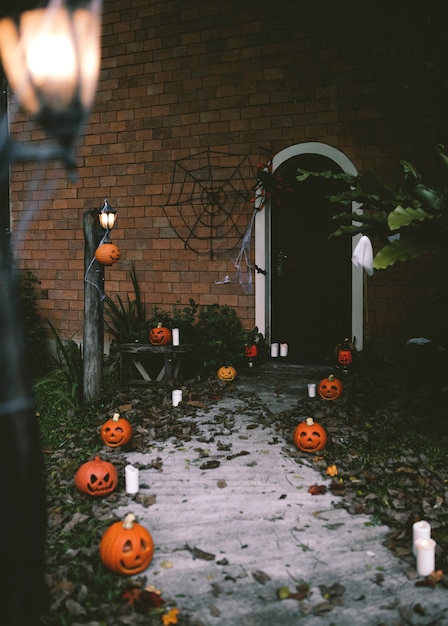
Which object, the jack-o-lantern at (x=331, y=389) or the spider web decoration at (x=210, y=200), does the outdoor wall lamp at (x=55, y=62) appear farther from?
the spider web decoration at (x=210, y=200)

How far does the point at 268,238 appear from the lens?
7238 millimetres

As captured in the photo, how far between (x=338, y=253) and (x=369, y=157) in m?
1.17

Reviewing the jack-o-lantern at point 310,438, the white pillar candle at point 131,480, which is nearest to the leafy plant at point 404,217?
the jack-o-lantern at point 310,438

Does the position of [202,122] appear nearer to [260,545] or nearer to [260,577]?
[260,545]

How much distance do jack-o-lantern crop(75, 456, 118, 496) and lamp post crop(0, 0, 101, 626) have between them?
215cm

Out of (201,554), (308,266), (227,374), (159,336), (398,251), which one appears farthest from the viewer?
(308,266)

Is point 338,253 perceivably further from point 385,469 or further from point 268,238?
point 385,469

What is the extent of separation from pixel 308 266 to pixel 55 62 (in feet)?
19.3

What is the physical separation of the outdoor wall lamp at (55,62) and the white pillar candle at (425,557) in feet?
7.53

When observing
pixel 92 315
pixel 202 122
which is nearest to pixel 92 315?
pixel 92 315

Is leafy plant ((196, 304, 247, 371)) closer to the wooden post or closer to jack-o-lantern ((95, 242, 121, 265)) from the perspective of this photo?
the wooden post

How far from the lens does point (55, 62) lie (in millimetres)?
1564

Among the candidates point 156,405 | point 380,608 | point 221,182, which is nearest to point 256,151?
point 221,182

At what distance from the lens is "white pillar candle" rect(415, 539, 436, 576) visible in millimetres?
2695
